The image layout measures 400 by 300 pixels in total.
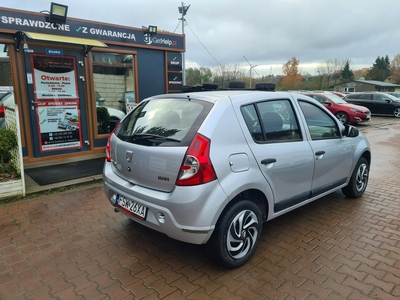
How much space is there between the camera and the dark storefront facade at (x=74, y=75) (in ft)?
19.4

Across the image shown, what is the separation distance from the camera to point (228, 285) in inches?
103

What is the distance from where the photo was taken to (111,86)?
24.8ft

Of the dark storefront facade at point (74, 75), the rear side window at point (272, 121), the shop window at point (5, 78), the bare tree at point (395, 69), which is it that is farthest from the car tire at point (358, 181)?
the bare tree at point (395, 69)

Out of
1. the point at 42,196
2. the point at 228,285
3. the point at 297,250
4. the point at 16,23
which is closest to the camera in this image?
the point at 228,285

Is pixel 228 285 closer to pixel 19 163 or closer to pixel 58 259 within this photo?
pixel 58 259

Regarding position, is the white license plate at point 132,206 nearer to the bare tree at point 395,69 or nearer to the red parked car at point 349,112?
the red parked car at point 349,112

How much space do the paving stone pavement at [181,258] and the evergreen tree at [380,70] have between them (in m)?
80.8

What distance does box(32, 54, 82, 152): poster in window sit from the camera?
6.28m

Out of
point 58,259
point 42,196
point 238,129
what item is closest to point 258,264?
point 238,129

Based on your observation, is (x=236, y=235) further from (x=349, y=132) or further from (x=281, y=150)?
(x=349, y=132)

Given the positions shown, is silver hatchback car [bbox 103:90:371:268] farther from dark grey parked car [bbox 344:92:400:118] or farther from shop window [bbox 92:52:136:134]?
dark grey parked car [bbox 344:92:400:118]

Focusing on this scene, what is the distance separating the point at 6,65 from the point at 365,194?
274 inches

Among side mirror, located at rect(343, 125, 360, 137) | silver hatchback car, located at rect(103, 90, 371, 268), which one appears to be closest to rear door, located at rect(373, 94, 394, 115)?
side mirror, located at rect(343, 125, 360, 137)

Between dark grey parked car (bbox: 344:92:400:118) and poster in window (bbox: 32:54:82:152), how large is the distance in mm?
18613
